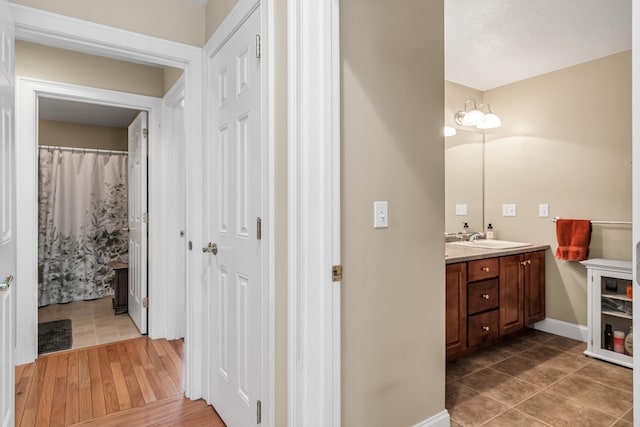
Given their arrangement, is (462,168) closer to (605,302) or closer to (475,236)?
(475,236)

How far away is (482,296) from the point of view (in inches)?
109

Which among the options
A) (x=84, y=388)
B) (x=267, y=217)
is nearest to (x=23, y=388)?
(x=84, y=388)

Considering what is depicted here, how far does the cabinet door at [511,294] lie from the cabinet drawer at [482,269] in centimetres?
10

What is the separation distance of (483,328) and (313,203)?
6.99 feet

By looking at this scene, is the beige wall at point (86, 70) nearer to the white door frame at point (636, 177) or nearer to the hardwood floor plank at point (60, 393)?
the hardwood floor plank at point (60, 393)

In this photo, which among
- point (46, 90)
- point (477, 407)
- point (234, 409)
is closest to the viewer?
point (234, 409)

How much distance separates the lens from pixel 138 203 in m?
3.45

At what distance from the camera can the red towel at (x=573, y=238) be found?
3129mm

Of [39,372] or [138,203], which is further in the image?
[138,203]

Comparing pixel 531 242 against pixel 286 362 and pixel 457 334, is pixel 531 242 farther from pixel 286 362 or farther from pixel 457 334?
pixel 286 362

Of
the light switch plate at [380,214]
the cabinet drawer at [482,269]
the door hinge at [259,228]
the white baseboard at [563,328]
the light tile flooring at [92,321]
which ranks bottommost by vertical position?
the light tile flooring at [92,321]

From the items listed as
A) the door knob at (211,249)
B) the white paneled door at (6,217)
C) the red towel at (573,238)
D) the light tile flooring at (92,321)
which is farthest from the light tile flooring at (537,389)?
the light tile flooring at (92,321)

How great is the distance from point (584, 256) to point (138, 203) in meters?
3.94

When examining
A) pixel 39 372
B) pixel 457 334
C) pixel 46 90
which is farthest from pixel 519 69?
pixel 39 372
